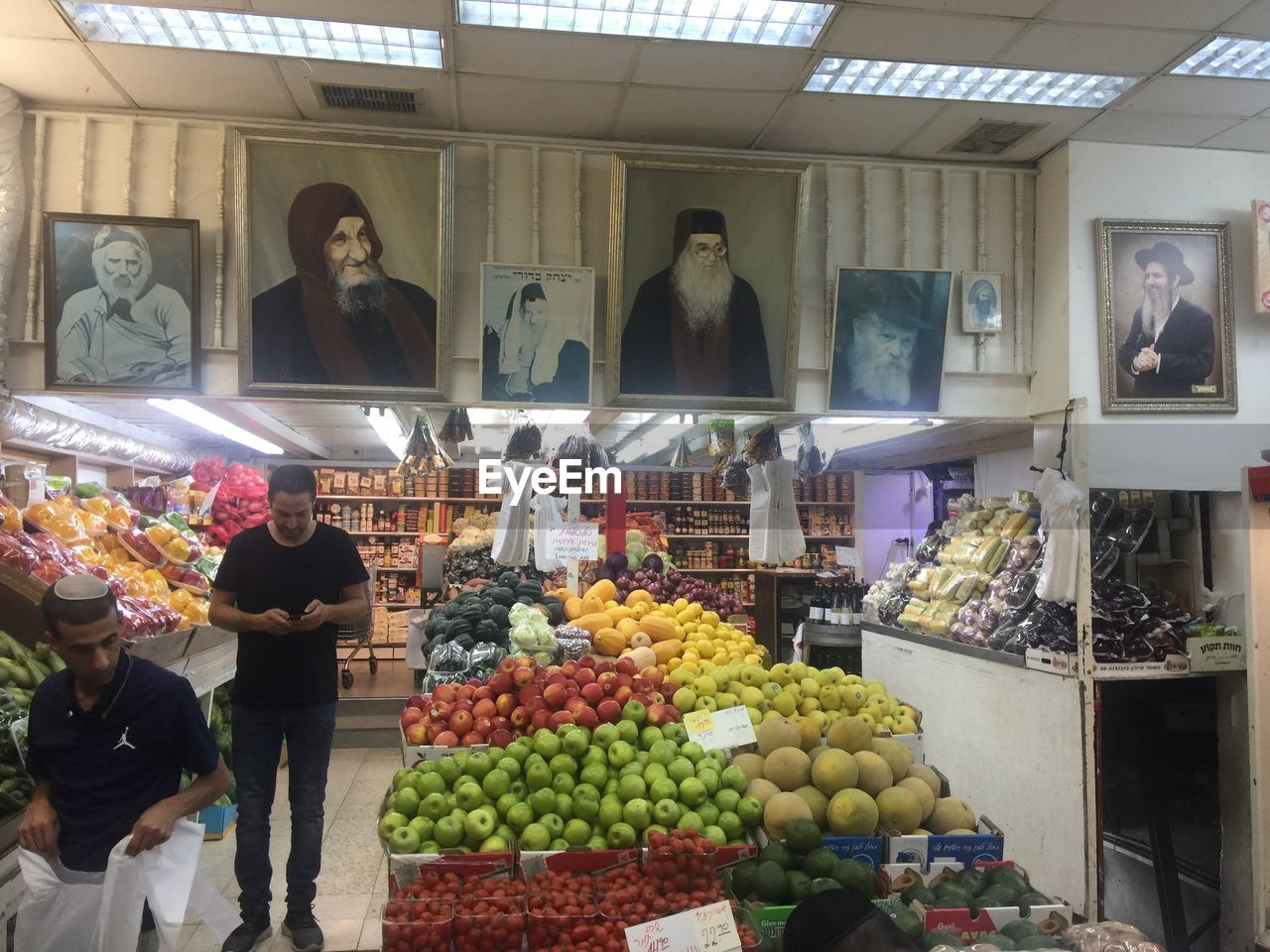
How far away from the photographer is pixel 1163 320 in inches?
170

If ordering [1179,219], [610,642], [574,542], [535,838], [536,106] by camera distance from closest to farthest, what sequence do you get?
[535,838], [536,106], [610,642], [1179,219], [574,542]

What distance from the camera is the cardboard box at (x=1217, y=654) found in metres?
3.49

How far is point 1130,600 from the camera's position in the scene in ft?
12.1

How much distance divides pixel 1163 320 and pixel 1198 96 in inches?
40.7

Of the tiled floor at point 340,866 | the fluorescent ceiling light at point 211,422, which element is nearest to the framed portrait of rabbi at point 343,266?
the fluorescent ceiling light at point 211,422

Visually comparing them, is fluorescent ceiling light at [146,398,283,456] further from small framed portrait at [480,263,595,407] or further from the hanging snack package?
the hanging snack package

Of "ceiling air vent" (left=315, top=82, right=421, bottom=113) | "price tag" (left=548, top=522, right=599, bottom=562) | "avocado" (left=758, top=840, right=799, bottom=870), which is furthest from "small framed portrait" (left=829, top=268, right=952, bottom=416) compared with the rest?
"avocado" (left=758, top=840, right=799, bottom=870)

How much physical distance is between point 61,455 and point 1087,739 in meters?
7.82

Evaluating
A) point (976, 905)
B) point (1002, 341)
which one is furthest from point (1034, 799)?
point (1002, 341)

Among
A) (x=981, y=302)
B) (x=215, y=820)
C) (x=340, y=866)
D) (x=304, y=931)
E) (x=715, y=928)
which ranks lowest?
(x=340, y=866)

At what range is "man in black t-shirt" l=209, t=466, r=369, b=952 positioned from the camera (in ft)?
9.89

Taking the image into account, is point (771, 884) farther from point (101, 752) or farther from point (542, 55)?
point (542, 55)

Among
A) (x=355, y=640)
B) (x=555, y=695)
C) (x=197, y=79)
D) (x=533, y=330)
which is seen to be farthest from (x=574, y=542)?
(x=355, y=640)

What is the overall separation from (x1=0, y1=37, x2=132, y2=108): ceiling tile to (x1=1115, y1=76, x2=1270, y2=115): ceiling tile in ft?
15.1
